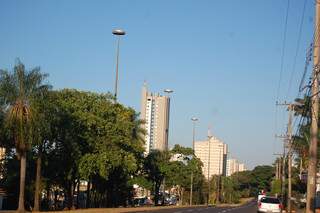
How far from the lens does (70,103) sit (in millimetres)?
47219

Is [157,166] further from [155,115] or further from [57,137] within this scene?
[155,115]

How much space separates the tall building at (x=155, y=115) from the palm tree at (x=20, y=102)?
68.4 m

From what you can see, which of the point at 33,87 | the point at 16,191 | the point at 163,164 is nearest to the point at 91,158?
the point at 16,191

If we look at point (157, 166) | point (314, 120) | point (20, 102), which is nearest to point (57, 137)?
point (20, 102)

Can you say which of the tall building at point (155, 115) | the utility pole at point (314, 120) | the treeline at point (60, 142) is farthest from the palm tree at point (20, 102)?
the tall building at point (155, 115)

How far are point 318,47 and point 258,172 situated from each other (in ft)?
500

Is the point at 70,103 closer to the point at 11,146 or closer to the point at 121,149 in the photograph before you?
the point at 121,149

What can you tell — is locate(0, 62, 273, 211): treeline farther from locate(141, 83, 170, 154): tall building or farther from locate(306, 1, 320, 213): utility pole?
locate(141, 83, 170, 154): tall building

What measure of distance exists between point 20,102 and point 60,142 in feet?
34.4

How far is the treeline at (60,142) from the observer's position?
3475cm

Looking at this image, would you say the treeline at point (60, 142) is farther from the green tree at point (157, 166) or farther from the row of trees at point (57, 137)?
the green tree at point (157, 166)

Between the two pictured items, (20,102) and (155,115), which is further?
(155,115)

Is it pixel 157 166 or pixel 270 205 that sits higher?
pixel 157 166

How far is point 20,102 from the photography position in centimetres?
3450
